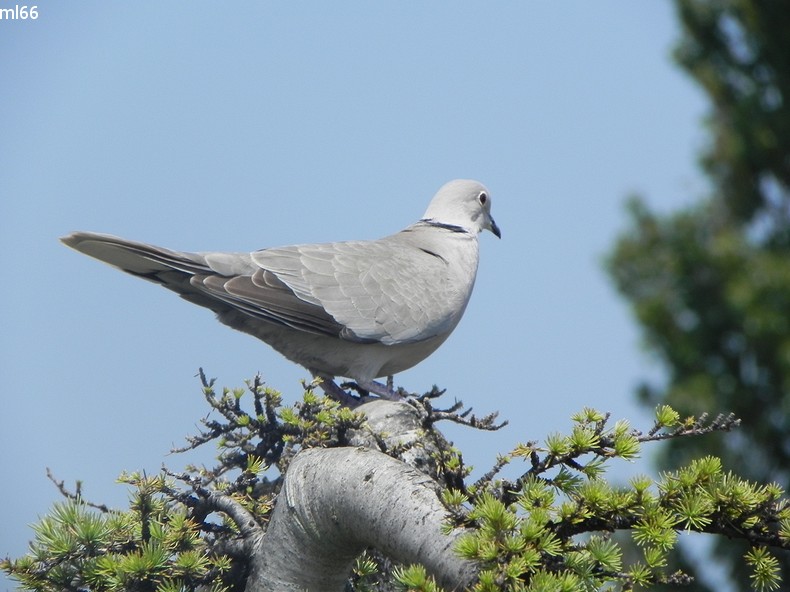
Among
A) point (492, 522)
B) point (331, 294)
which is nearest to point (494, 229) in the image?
point (331, 294)

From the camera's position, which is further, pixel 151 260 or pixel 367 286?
pixel 367 286

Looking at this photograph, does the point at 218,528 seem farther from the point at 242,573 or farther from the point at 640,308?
the point at 640,308

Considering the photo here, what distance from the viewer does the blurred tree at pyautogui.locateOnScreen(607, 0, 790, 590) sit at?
881 centimetres

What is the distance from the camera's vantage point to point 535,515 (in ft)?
6.73

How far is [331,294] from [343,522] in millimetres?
2218

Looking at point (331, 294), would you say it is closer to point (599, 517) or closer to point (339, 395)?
point (339, 395)

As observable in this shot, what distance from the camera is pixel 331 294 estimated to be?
4684 mm

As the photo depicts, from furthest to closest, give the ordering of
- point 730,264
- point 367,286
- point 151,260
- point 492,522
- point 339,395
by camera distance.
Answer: point 730,264 → point 367,286 → point 339,395 → point 151,260 → point 492,522

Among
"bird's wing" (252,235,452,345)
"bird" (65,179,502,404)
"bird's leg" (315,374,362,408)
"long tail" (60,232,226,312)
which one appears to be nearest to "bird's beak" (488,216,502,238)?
"bird" (65,179,502,404)

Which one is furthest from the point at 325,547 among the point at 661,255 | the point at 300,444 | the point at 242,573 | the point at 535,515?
the point at 661,255

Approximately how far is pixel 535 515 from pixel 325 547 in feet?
2.56

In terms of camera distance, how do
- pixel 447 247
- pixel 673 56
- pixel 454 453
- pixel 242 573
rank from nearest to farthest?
pixel 454 453 → pixel 242 573 → pixel 447 247 → pixel 673 56

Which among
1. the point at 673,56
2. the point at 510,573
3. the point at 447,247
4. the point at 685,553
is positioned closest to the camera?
the point at 510,573

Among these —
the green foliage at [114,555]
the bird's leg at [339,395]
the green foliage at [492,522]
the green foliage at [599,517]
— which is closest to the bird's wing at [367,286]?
the bird's leg at [339,395]
